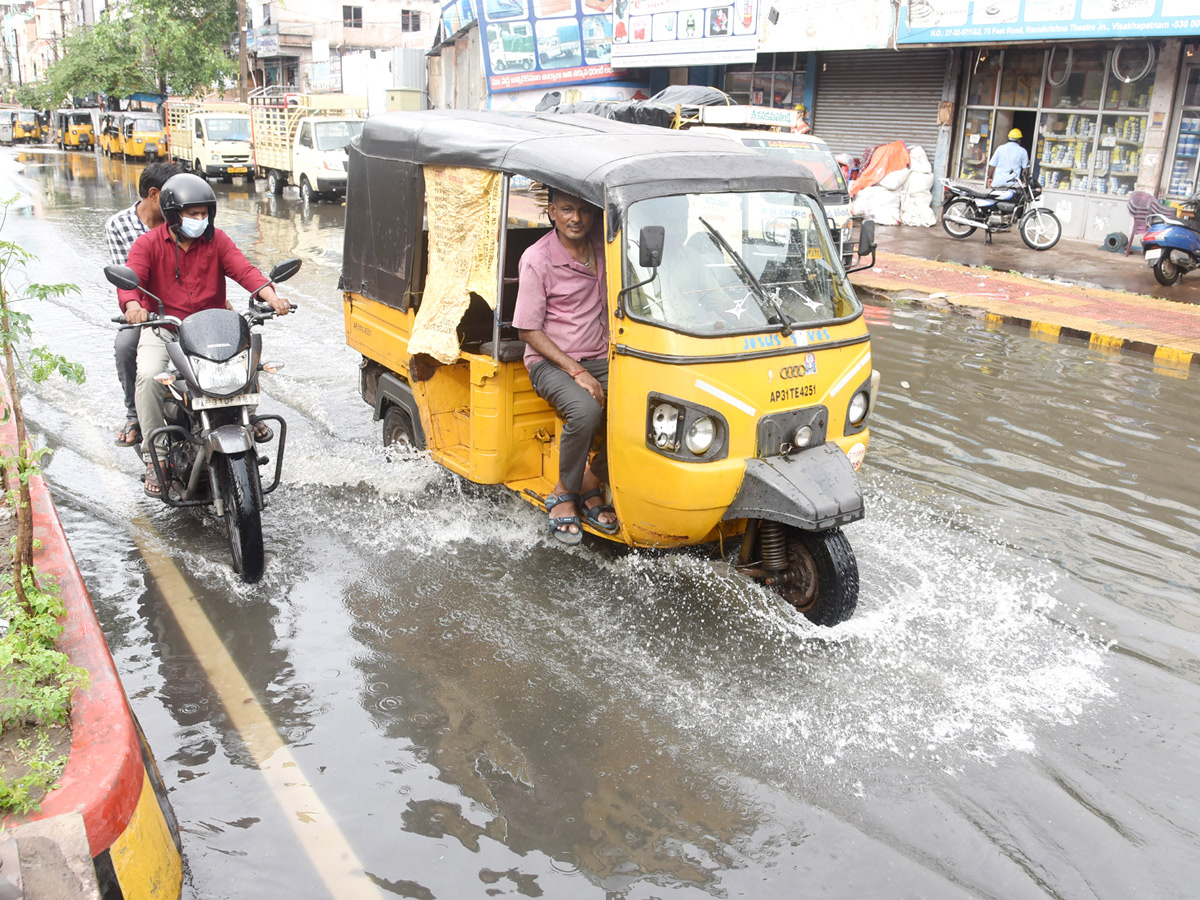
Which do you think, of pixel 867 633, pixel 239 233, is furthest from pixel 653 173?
pixel 239 233

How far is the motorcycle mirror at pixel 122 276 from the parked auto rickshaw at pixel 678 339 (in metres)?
1.44

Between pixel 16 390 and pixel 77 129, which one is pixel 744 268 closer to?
pixel 16 390

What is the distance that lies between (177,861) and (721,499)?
2.51 m

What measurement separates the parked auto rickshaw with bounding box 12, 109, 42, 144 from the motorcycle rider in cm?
5997

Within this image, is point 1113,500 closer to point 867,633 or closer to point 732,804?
point 867,633

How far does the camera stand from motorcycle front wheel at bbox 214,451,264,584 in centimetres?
501

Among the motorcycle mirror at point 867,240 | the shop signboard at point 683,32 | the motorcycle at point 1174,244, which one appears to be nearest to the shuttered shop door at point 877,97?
the shop signboard at point 683,32

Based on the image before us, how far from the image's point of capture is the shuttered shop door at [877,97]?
18.8 metres

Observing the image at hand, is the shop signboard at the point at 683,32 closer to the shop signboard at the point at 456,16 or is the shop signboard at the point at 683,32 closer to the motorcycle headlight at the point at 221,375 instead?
the shop signboard at the point at 456,16

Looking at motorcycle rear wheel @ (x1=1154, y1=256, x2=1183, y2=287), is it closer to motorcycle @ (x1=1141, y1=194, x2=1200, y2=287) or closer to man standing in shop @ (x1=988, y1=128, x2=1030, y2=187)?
motorcycle @ (x1=1141, y1=194, x2=1200, y2=287)

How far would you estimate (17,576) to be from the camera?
11.6 feet

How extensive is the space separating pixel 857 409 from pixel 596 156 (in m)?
1.75

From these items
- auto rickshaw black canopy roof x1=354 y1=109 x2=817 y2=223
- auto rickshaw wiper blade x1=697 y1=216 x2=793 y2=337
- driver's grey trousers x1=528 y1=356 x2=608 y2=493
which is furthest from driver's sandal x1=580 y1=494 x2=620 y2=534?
auto rickshaw black canopy roof x1=354 y1=109 x2=817 y2=223

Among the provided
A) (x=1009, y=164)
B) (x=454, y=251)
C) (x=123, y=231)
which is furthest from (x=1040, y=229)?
(x=123, y=231)
